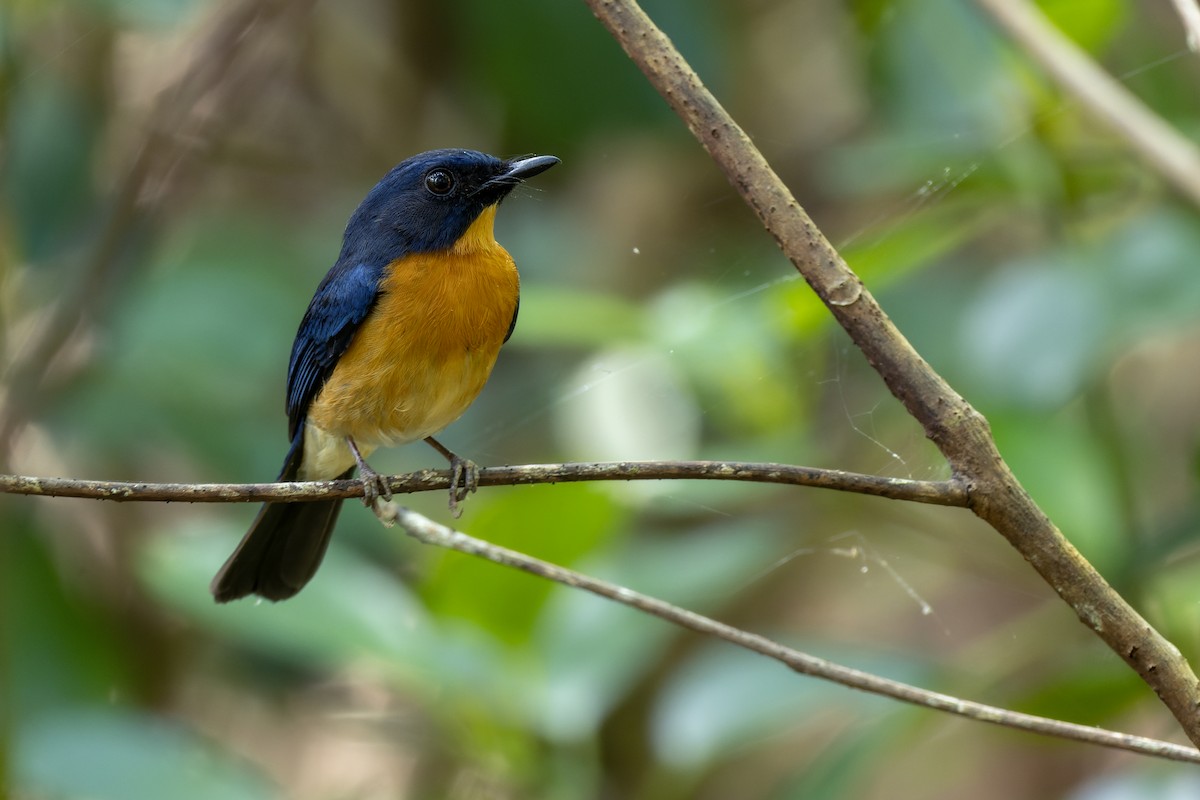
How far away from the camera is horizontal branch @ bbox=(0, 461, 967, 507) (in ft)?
5.56

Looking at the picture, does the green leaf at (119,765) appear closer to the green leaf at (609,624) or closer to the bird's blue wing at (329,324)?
the green leaf at (609,624)

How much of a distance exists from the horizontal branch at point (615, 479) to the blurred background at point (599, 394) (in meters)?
1.15

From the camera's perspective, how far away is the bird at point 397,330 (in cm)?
307

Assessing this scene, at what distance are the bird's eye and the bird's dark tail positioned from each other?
82 centimetres

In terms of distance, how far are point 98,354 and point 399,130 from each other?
1.74 metres

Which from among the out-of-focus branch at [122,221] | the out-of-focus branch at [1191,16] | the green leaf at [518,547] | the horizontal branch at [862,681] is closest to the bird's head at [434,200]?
the green leaf at [518,547]

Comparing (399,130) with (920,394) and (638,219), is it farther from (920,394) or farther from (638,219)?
(920,394)

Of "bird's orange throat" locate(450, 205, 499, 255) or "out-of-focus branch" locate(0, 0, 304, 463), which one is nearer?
"bird's orange throat" locate(450, 205, 499, 255)

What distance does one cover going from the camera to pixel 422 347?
304 cm

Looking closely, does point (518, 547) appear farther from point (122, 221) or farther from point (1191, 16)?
point (1191, 16)

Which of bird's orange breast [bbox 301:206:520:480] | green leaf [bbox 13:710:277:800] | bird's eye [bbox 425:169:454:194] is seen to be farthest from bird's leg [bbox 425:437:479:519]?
green leaf [bbox 13:710:277:800]

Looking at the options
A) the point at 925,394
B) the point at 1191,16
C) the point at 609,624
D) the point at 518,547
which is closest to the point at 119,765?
the point at 518,547

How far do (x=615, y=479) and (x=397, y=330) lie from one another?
1.38 meters

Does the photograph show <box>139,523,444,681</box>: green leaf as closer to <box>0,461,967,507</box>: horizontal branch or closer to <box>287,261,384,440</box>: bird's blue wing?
<box>287,261,384,440</box>: bird's blue wing
